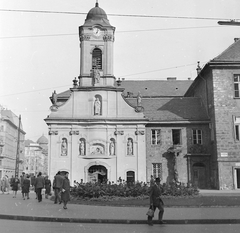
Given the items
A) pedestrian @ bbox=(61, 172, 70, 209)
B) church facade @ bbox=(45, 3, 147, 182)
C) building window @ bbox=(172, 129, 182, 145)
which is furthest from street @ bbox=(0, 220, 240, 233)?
building window @ bbox=(172, 129, 182, 145)

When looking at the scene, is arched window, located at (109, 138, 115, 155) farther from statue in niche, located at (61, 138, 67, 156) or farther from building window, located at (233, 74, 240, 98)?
building window, located at (233, 74, 240, 98)

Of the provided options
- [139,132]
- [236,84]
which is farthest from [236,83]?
[139,132]

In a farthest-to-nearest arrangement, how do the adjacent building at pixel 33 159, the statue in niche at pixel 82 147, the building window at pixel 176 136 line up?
the adjacent building at pixel 33 159 < the building window at pixel 176 136 < the statue in niche at pixel 82 147

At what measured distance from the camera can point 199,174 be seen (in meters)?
35.8

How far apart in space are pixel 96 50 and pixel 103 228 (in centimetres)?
2930

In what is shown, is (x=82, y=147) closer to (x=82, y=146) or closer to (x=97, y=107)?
(x=82, y=146)

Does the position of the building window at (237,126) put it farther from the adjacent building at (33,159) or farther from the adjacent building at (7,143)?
the adjacent building at (33,159)

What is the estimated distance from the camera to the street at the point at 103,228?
11.3m

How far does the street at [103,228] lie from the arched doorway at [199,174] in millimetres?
23050

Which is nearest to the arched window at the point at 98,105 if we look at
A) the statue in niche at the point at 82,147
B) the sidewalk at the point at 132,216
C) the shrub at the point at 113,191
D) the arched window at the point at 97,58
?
the statue in niche at the point at 82,147

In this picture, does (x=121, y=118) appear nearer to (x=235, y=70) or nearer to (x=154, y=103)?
(x=154, y=103)

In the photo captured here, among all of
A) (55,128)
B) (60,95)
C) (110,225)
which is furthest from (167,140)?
(110,225)

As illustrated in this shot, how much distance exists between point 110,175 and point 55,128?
7.39m

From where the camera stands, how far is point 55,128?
120ft
